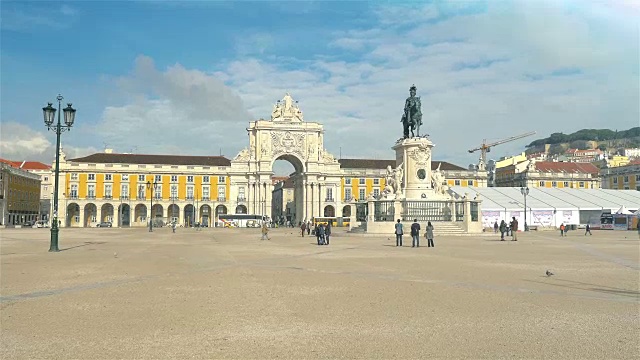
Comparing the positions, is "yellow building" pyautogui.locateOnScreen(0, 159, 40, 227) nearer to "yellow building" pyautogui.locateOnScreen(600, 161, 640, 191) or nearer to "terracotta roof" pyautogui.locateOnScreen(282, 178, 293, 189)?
"terracotta roof" pyautogui.locateOnScreen(282, 178, 293, 189)

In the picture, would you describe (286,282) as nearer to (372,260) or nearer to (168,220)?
(372,260)

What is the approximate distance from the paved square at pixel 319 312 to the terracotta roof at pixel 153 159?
87897mm

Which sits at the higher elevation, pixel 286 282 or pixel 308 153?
pixel 308 153

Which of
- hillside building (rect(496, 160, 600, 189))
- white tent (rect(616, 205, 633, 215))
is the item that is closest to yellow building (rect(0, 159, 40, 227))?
white tent (rect(616, 205, 633, 215))

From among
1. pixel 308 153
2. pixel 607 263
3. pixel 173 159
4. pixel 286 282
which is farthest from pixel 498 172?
pixel 286 282

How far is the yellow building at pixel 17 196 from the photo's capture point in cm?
9106

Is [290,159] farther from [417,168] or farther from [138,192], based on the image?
[417,168]

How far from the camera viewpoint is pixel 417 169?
133ft

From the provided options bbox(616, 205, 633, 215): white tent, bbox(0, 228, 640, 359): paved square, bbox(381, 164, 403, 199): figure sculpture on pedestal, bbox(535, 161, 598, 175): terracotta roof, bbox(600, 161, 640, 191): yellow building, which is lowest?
bbox(0, 228, 640, 359): paved square

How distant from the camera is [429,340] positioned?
716 cm

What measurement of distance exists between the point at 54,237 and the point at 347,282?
15.6 metres

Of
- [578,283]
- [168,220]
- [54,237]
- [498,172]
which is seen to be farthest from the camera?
[498,172]

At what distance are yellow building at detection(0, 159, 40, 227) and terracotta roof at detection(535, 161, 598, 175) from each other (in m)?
98.2

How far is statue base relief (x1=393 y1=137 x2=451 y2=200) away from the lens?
40.1 m
